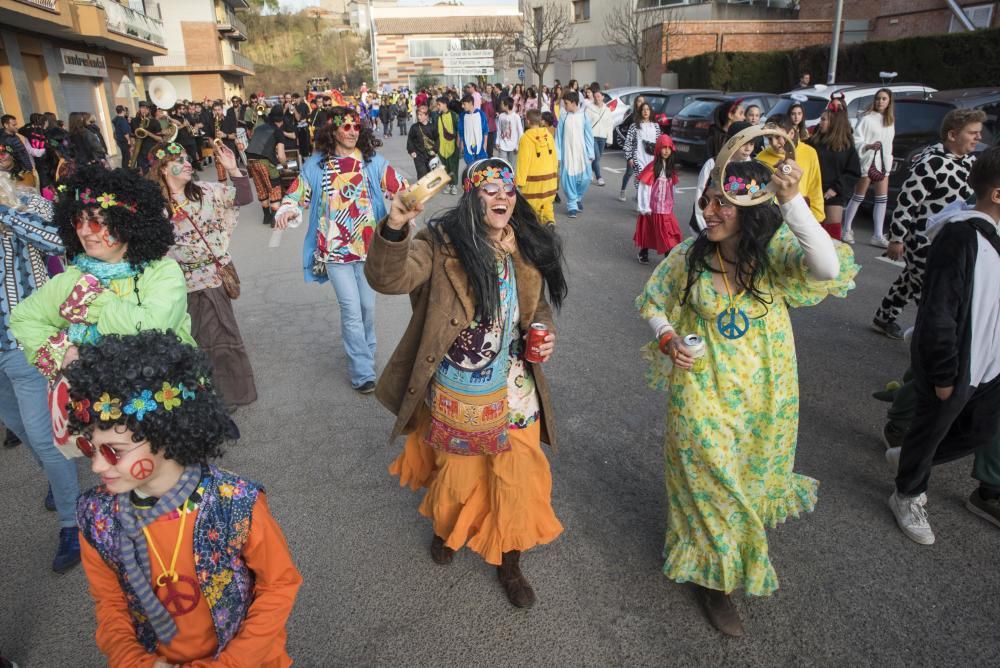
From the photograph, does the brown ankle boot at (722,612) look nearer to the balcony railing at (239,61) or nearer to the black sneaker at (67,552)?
the black sneaker at (67,552)

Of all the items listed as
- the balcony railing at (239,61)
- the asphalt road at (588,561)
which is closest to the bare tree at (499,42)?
the balcony railing at (239,61)

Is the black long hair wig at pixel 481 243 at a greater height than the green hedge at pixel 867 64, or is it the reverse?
the green hedge at pixel 867 64

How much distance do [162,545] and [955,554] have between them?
3.39 m

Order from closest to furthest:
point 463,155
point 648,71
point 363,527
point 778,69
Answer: point 363,527 → point 463,155 → point 778,69 → point 648,71

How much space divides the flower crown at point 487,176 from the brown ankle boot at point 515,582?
1.60 meters

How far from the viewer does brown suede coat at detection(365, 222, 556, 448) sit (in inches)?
101

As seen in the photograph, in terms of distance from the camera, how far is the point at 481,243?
8.60ft

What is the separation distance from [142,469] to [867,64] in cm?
2554

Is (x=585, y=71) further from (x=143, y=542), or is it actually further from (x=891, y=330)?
(x=143, y=542)

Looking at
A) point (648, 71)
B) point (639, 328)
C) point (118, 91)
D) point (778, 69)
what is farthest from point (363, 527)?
point (648, 71)

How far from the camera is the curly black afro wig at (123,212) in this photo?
109 inches

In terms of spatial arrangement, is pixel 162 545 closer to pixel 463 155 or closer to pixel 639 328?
pixel 639 328

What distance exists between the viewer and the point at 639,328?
614cm

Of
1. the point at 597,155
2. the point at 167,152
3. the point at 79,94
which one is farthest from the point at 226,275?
the point at 79,94
